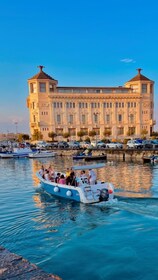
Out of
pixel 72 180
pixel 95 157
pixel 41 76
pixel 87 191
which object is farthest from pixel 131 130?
pixel 87 191

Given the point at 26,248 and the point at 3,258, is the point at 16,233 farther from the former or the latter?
the point at 3,258

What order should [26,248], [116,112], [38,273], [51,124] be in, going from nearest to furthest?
[38,273]
[26,248]
[51,124]
[116,112]

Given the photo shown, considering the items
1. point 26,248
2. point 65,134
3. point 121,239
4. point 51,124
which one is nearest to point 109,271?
point 121,239

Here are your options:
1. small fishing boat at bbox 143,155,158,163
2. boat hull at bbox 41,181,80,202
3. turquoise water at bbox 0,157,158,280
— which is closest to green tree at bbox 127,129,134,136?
small fishing boat at bbox 143,155,158,163

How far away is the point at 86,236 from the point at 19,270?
22.1ft

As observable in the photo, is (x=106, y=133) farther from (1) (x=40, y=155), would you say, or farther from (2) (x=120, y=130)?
(1) (x=40, y=155)

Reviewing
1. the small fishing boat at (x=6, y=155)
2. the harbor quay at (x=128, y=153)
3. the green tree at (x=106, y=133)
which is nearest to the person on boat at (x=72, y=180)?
the harbor quay at (x=128, y=153)

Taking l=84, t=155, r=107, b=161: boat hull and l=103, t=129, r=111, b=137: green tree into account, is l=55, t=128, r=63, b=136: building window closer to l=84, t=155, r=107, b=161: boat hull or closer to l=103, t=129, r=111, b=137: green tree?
l=103, t=129, r=111, b=137: green tree

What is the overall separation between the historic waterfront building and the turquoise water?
9979cm

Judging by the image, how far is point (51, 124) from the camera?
120250mm

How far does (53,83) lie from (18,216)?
113 m

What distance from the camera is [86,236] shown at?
1252 centimetres

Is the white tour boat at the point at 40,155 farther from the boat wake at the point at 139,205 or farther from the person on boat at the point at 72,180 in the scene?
the boat wake at the point at 139,205

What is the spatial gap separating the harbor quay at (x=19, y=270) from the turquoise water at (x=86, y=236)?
10.3ft
